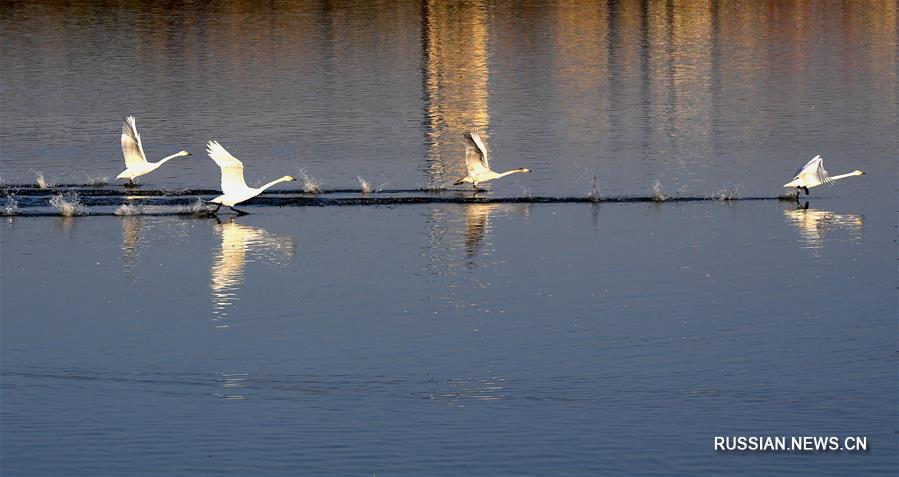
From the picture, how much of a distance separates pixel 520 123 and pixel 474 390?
23.8 meters

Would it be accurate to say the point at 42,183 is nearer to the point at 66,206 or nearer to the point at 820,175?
the point at 66,206

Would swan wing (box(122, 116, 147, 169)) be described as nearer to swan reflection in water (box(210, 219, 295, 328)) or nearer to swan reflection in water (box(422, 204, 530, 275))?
swan reflection in water (box(210, 219, 295, 328))

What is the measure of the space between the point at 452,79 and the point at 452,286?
1180 inches

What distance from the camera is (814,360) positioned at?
16719 millimetres

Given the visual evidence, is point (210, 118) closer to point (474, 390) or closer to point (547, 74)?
point (547, 74)

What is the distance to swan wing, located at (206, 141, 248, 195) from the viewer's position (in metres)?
25.3

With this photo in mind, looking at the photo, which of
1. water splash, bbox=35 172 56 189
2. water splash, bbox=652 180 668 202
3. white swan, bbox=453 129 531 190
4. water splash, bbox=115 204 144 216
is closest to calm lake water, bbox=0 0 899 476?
water splash, bbox=115 204 144 216

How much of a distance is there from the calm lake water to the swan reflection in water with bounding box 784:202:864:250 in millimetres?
91

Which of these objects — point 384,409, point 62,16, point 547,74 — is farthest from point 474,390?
point 62,16

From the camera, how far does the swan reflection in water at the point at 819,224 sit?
938 inches

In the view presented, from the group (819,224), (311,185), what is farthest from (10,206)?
(819,224)

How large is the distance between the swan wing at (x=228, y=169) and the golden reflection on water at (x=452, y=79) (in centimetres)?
478

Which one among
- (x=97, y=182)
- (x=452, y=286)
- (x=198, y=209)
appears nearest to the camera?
(x=452, y=286)

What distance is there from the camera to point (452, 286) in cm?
2038
